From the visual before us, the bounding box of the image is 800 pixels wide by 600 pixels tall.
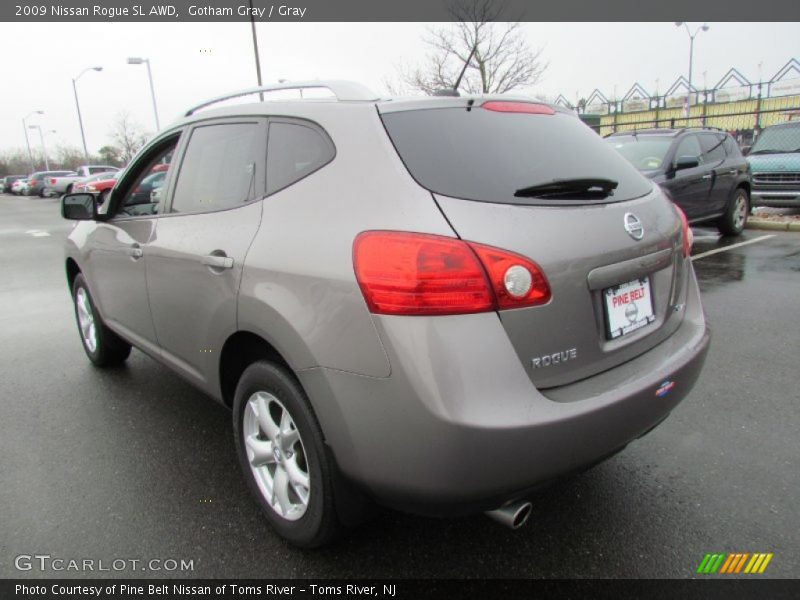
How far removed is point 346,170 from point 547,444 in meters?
1.13

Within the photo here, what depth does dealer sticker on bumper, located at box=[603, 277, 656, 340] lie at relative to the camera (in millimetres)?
2031

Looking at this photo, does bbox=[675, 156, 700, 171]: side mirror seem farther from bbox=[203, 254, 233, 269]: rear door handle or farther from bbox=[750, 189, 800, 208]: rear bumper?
bbox=[203, 254, 233, 269]: rear door handle

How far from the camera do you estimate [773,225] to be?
9.95 metres

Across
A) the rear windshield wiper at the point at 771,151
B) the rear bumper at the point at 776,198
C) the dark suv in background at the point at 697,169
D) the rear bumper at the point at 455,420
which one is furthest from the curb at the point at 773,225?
the rear bumper at the point at 455,420

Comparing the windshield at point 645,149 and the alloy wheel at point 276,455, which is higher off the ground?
the windshield at point 645,149

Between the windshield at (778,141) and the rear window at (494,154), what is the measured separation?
1151 cm

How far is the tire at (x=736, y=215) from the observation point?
925 cm

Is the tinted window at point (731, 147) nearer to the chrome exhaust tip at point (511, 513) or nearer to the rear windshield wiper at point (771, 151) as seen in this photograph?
the rear windshield wiper at point (771, 151)

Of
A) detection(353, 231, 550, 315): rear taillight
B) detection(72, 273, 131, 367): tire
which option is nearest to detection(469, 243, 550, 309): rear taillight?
detection(353, 231, 550, 315): rear taillight

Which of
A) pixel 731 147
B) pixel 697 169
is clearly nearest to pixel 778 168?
pixel 731 147

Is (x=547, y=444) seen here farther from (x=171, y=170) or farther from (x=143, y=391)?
(x=143, y=391)

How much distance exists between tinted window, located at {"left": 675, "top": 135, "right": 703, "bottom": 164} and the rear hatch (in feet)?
22.0

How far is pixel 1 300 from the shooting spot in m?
6.96

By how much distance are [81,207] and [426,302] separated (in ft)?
9.50
